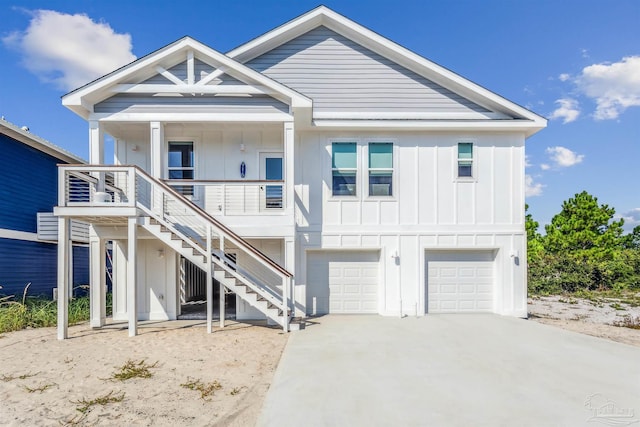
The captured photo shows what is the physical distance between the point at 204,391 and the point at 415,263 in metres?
6.58

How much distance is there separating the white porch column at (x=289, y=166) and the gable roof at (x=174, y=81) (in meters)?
0.63

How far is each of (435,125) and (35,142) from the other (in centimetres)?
1319

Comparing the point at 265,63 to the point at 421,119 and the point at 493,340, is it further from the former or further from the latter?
the point at 493,340

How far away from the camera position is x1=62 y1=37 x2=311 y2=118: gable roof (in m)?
7.82

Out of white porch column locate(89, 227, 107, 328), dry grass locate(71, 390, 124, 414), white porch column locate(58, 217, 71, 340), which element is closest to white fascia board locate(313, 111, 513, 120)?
white porch column locate(89, 227, 107, 328)

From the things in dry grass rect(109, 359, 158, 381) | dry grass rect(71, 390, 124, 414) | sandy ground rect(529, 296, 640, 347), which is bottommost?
sandy ground rect(529, 296, 640, 347)

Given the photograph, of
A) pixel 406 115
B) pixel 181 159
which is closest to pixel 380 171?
pixel 406 115

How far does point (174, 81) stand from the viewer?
8.12 meters

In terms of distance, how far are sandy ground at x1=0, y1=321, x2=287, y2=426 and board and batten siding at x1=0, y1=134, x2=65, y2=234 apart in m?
5.18

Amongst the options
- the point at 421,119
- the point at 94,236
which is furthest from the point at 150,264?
the point at 421,119

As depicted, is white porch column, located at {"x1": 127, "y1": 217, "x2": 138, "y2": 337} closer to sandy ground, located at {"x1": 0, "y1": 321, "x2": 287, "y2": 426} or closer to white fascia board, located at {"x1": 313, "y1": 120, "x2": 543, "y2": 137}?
sandy ground, located at {"x1": 0, "y1": 321, "x2": 287, "y2": 426}

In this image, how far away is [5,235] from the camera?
10477mm

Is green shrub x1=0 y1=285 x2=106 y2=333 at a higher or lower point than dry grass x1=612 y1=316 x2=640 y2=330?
higher

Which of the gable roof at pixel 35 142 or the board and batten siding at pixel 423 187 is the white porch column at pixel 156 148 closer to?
the board and batten siding at pixel 423 187
